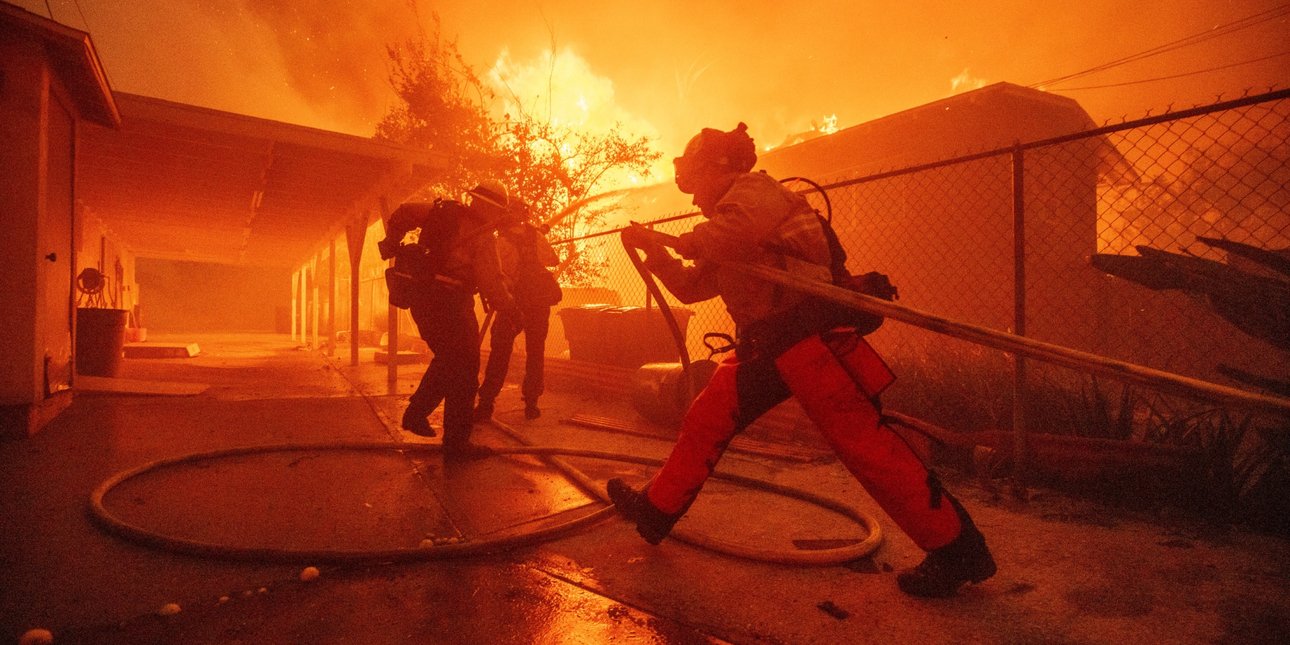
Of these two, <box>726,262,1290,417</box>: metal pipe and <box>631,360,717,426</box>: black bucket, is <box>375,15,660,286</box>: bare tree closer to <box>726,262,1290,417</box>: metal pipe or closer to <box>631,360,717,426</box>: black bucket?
<box>631,360,717,426</box>: black bucket

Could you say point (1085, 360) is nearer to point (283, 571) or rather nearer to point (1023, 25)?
point (283, 571)

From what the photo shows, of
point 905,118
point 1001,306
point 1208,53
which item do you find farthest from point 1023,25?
point 1001,306

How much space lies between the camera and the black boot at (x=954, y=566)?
2.04 metres

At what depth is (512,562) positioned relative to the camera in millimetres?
2365

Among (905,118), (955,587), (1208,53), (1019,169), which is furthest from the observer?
(1208,53)

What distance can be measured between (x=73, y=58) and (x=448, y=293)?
406cm

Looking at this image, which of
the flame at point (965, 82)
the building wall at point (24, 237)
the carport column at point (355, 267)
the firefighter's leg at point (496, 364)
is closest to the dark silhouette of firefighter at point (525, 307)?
the firefighter's leg at point (496, 364)

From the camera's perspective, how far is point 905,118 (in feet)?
42.5

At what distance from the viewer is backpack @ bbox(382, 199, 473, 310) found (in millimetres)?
Result: 3828

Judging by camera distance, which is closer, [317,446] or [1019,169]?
[1019,169]

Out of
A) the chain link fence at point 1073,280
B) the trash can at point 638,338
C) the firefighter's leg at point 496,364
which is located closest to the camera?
the chain link fence at point 1073,280

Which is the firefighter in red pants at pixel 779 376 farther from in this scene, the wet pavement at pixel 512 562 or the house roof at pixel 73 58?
the house roof at pixel 73 58

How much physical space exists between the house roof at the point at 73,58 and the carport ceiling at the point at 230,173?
1.62 feet

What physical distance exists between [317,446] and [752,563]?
122 inches
